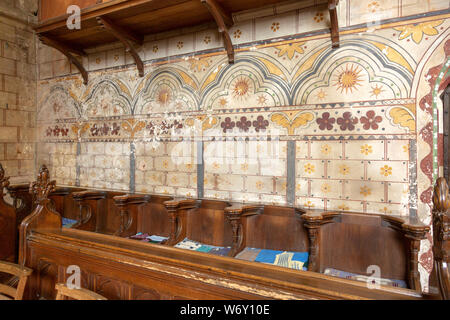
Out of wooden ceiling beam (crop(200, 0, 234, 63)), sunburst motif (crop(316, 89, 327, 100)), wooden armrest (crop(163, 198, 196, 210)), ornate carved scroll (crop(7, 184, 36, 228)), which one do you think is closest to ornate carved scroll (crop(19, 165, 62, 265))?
wooden armrest (crop(163, 198, 196, 210))

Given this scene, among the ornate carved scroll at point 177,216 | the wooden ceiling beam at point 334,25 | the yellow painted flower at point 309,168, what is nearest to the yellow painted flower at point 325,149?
the yellow painted flower at point 309,168

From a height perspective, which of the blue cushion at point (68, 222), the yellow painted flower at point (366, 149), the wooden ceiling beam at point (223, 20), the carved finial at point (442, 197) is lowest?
the blue cushion at point (68, 222)

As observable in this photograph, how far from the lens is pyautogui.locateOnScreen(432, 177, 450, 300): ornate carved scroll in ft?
3.45

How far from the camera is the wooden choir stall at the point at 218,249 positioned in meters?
1.16

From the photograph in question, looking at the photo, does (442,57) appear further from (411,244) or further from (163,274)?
(163,274)

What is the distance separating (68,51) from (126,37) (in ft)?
3.55

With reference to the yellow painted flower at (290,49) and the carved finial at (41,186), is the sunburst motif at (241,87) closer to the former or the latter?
the yellow painted flower at (290,49)

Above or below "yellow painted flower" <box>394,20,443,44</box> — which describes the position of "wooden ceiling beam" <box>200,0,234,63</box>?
above

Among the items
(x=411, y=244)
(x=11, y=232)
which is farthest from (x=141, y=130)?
(x=411, y=244)

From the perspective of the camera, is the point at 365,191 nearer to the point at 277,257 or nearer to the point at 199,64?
the point at 277,257

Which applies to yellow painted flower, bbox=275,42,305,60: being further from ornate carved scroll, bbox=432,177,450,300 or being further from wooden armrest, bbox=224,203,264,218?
ornate carved scroll, bbox=432,177,450,300

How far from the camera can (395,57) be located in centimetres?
243

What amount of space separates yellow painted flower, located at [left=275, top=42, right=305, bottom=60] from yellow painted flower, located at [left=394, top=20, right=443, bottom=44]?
0.82 m

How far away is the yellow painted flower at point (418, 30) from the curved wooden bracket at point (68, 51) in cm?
382
